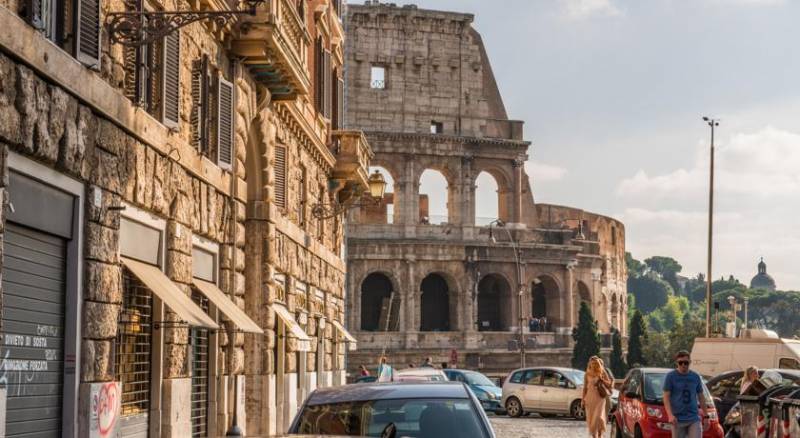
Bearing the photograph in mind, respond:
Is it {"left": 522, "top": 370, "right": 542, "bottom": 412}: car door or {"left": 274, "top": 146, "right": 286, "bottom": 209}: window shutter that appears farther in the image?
{"left": 522, "top": 370, "right": 542, "bottom": 412}: car door

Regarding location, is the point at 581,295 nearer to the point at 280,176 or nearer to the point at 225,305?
the point at 280,176

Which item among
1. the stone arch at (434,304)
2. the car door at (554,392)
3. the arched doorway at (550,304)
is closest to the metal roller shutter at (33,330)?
the car door at (554,392)

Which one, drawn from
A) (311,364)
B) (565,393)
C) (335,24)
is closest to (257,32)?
(311,364)

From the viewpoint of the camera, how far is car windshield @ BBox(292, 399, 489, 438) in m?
10.5

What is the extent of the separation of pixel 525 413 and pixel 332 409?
30036 millimetres

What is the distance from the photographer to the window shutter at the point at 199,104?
57.6 feet

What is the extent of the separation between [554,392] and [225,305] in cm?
2225

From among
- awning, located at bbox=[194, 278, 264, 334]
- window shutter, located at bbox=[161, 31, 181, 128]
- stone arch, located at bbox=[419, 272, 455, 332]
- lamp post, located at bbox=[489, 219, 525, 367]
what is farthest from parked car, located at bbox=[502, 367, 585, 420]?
stone arch, located at bbox=[419, 272, 455, 332]

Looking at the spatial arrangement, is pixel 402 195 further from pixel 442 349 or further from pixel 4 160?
pixel 4 160

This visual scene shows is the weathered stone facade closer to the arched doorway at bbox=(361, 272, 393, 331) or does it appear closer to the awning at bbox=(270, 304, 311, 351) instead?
the awning at bbox=(270, 304, 311, 351)

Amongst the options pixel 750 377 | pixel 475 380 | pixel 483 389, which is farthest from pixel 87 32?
pixel 475 380

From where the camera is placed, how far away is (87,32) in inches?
498

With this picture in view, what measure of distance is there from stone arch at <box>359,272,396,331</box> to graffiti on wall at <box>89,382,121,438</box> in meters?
65.0

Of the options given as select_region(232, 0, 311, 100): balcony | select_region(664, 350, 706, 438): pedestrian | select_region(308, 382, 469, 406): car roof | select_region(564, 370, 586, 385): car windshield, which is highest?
select_region(232, 0, 311, 100): balcony
